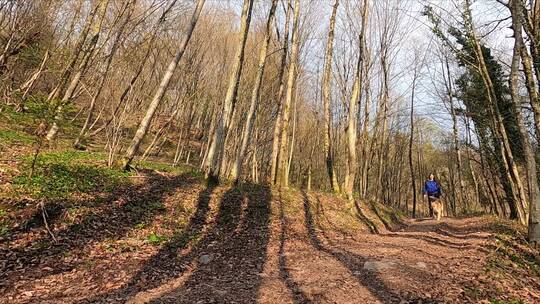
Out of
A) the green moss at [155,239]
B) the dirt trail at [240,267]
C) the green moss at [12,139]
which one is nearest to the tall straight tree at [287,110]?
the dirt trail at [240,267]

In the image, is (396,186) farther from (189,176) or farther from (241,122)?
(189,176)

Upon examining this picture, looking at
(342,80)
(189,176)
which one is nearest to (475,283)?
(189,176)

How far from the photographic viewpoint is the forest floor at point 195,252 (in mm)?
4516

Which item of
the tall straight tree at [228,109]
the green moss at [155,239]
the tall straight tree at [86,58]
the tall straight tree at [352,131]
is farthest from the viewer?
the tall straight tree at [352,131]

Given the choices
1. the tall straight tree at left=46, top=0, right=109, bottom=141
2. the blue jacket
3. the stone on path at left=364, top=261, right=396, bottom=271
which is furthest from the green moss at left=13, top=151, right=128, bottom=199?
the blue jacket

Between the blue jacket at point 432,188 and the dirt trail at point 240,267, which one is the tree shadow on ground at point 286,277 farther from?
the blue jacket at point 432,188

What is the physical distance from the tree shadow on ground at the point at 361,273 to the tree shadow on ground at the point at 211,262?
53.1 inches

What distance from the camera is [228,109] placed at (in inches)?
402

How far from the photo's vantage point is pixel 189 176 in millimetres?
11594

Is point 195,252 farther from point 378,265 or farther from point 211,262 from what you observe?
point 378,265

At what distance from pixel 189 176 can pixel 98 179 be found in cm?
371

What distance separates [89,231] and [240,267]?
278 cm

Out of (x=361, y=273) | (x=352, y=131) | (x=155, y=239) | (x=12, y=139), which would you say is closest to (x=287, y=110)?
(x=352, y=131)

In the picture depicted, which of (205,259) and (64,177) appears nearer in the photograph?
(205,259)
